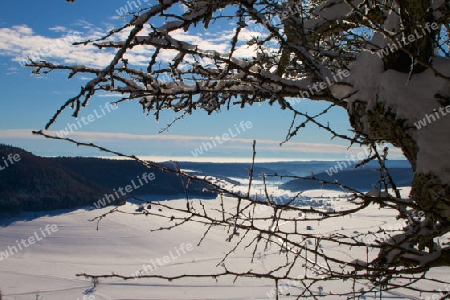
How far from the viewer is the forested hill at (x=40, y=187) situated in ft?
209

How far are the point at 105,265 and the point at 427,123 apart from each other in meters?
48.3

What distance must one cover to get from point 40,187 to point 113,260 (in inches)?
1244

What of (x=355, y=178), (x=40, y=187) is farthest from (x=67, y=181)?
(x=355, y=178)

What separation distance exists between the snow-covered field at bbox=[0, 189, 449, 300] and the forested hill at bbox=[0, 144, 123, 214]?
117 inches

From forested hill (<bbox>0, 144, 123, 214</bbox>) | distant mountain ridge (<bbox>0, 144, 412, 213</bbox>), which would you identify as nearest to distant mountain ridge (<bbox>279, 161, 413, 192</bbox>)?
distant mountain ridge (<bbox>0, 144, 412, 213</bbox>)

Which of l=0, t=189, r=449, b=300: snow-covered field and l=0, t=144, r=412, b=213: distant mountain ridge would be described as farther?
l=0, t=144, r=412, b=213: distant mountain ridge

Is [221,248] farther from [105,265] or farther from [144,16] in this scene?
[144,16]

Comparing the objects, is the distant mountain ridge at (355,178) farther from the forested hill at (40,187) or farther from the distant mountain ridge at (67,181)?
the forested hill at (40,187)

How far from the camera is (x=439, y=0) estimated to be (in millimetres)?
1845

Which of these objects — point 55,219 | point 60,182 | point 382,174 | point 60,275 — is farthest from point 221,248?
point 382,174

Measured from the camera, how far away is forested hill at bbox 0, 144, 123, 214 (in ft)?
209

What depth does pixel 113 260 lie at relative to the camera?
45.6m

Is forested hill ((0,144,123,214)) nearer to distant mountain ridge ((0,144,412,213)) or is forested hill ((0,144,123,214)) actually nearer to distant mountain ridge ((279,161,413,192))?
distant mountain ridge ((0,144,412,213))

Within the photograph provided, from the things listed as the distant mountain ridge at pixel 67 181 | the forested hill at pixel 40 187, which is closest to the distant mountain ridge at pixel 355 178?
the distant mountain ridge at pixel 67 181
